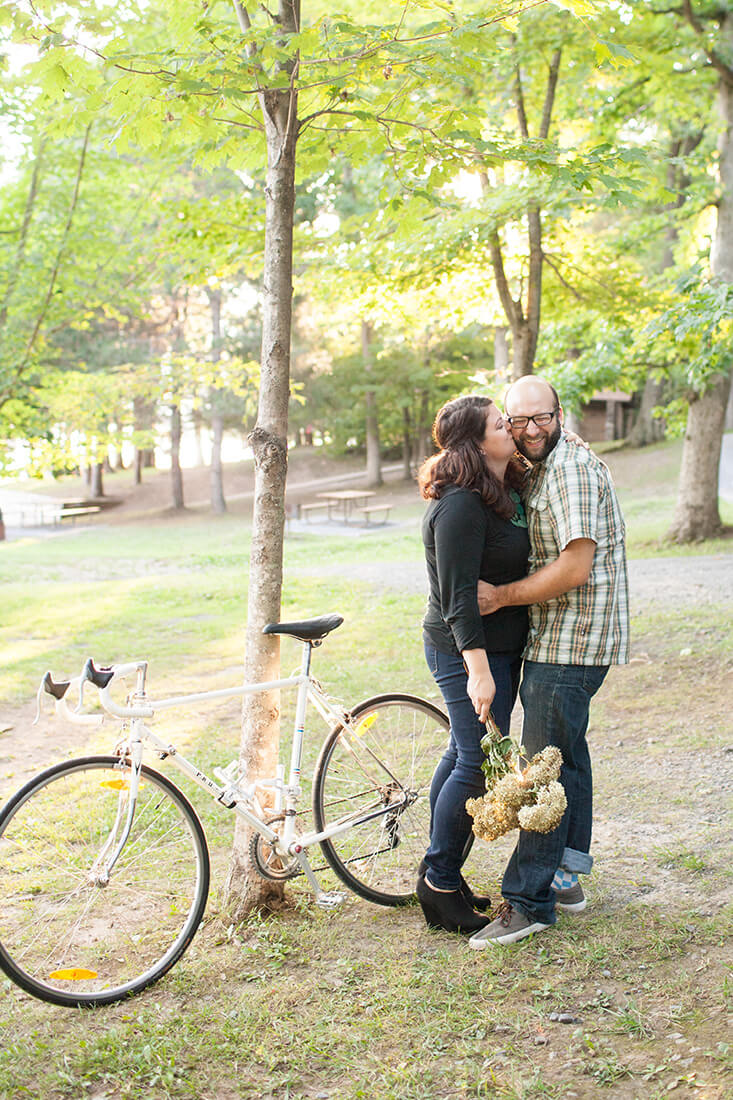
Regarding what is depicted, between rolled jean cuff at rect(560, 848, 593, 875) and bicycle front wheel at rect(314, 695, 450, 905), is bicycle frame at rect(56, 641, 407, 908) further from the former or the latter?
rolled jean cuff at rect(560, 848, 593, 875)

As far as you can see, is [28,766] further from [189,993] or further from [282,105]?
[282,105]

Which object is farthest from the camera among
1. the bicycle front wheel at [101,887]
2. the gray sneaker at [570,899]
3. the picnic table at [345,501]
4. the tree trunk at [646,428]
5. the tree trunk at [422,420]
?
the tree trunk at [422,420]

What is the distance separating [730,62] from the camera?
11742 millimetres

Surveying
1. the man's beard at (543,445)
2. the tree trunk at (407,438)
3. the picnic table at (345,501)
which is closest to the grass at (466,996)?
the man's beard at (543,445)

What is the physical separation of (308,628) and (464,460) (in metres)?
0.83

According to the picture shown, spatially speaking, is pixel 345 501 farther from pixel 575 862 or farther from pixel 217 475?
pixel 575 862

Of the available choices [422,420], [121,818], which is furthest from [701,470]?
[422,420]

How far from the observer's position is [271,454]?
3666mm

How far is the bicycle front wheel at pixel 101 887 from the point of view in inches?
121

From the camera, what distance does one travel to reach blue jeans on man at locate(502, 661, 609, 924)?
3.37m

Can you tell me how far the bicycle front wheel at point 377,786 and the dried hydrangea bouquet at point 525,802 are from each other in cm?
59

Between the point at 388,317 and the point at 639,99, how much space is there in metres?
4.59

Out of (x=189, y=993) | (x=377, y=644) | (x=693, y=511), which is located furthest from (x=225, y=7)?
(x=693, y=511)

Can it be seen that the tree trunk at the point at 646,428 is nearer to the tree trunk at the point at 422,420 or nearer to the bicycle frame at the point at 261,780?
the tree trunk at the point at 422,420
